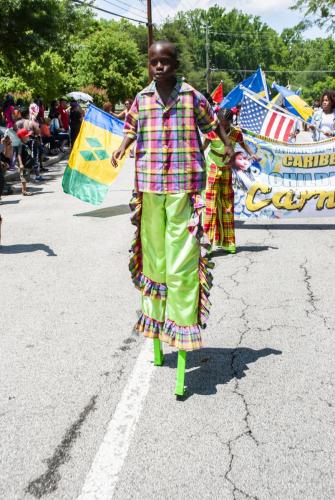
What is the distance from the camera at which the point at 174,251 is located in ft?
12.9

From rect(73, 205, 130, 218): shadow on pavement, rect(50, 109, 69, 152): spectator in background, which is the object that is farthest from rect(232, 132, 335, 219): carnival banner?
rect(50, 109, 69, 152): spectator in background

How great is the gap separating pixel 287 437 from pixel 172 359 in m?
1.28

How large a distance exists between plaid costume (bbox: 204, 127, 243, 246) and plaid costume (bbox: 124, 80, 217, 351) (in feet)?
12.2

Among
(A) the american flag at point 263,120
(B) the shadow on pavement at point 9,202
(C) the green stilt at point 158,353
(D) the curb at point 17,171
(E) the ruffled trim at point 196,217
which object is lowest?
(D) the curb at point 17,171

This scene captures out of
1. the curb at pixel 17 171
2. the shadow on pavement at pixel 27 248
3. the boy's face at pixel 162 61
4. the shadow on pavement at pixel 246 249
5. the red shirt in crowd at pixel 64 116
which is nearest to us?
the boy's face at pixel 162 61

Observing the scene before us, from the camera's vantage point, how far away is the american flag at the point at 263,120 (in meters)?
11.1

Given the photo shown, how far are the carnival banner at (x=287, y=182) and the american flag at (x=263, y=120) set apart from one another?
55.9 inches

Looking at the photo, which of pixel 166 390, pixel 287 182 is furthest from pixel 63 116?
pixel 166 390

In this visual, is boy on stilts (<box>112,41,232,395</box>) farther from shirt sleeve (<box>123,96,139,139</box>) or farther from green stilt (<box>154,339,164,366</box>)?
green stilt (<box>154,339,164,366</box>)

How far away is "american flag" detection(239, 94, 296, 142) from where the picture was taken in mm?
11125

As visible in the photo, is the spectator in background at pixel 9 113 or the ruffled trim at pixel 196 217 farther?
the spectator in background at pixel 9 113

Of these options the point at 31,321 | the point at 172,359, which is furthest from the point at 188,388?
the point at 31,321

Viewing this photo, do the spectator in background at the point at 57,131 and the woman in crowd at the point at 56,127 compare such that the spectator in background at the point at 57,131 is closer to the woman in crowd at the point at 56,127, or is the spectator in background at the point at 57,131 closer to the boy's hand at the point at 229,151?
the woman in crowd at the point at 56,127

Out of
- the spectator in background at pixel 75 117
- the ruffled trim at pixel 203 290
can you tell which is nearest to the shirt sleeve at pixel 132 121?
the ruffled trim at pixel 203 290
